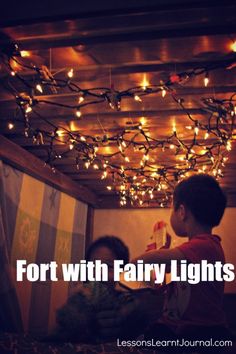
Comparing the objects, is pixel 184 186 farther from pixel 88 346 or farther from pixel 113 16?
pixel 113 16

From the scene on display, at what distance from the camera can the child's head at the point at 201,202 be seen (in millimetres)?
1666

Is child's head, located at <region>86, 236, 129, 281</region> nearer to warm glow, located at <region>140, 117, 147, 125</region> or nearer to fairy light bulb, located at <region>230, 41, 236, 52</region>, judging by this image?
fairy light bulb, located at <region>230, 41, 236, 52</region>

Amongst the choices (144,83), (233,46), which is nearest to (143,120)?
(144,83)

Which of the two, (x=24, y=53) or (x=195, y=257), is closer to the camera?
Answer: (x=195, y=257)

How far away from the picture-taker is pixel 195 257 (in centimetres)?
150

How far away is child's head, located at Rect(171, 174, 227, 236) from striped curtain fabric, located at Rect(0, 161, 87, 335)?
118 inches

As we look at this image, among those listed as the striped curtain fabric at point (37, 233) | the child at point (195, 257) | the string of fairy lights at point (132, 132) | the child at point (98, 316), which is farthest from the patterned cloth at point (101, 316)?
the striped curtain fabric at point (37, 233)

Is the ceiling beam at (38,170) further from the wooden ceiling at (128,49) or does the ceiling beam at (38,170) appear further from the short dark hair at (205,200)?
the short dark hair at (205,200)

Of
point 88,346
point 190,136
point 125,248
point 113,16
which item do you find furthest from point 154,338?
point 190,136

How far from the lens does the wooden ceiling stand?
2123 mm

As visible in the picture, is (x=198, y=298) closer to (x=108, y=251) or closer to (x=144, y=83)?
(x=108, y=251)

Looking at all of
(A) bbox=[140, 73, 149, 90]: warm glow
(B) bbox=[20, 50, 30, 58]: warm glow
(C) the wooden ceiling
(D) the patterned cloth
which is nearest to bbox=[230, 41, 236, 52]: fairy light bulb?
(C) the wooden ceiling

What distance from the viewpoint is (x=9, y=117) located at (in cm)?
385

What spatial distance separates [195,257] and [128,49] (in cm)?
161
